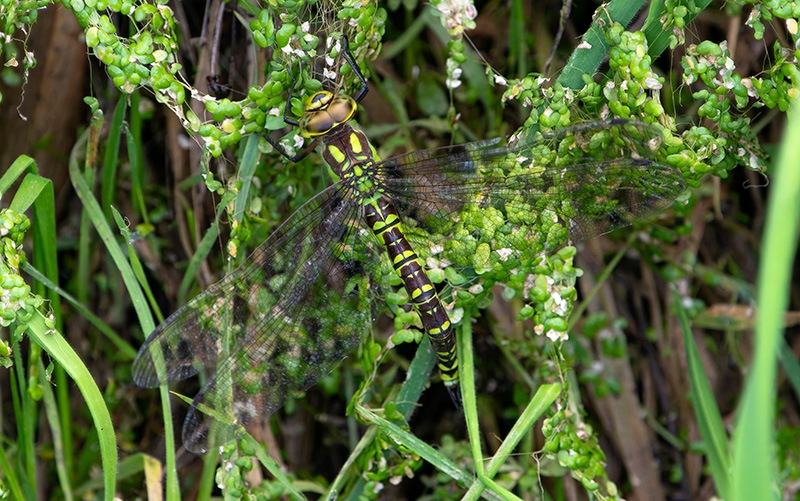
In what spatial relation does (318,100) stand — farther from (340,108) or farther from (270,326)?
(270,326)

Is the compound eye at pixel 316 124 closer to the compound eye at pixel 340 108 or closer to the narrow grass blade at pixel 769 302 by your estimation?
the compound eye at pixel 340 108

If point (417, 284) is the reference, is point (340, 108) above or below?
above

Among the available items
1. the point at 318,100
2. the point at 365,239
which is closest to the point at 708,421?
the point at 365,239

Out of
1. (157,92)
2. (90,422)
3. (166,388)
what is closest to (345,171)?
(157,92)

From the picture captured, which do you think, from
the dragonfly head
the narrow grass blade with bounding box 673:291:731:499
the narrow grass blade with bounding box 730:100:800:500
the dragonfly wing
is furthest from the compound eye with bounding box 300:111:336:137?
the narrow grass blade with bounding box 730:100:800:500

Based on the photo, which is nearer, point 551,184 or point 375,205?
point 551,184

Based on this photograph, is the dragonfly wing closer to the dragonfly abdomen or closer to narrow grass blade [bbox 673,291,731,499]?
the dragonfly abdomen

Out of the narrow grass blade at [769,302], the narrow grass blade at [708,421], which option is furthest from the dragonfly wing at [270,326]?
the narrow grass blade at [769,302]
